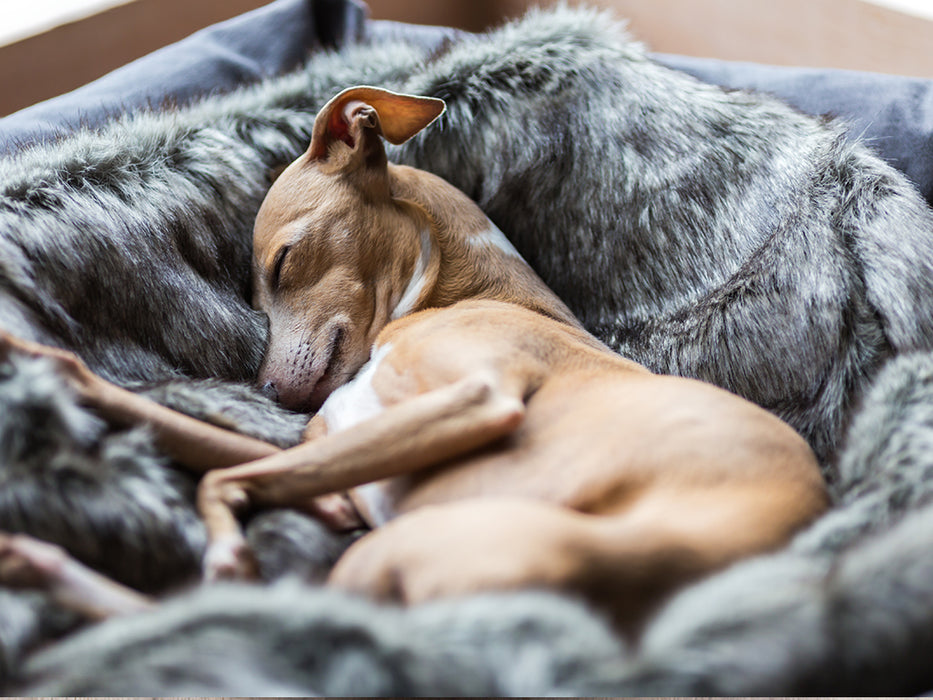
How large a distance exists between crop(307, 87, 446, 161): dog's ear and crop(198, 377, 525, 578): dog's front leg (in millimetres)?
760

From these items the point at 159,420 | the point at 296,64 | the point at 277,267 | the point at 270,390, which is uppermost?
the point at 296,64

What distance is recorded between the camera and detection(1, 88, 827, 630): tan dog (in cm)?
114

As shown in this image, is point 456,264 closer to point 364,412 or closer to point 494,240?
point 494,240

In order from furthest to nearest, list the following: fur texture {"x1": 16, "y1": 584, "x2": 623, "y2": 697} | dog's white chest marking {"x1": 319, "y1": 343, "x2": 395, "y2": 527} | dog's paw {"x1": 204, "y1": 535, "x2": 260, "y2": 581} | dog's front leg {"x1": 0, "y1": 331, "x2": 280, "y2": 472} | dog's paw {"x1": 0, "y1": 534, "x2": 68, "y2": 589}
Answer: dog's white chest marking {"x1": 319, "y1": 343, "x2": 395, "y2": 527}, dog's front leg {"x1": 0, "y1": 331, "x2": 280, "y2": 472}, dog's paw {"x1": 204, "y1": 535, "x2": 260, "y2": 581}, dog's paw {"x1": 0, "y1": 534, "x2": 68, "y2": 589}, fur texture {"x1": 16, "y1": 584, "x2": 623, "y2": 697}

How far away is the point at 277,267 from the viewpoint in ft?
6.12

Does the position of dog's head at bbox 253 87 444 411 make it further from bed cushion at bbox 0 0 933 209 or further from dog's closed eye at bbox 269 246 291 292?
bed cushion at bbox 0 0 933 209

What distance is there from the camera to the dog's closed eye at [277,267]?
185 centimetres

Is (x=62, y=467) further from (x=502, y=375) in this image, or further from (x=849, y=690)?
(x=849, y=690)

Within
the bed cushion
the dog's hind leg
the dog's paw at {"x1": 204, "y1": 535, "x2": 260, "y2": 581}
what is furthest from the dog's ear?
the dog's hind leg

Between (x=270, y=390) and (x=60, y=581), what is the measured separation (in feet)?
2.32

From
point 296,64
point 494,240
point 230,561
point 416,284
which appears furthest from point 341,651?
point 296,64

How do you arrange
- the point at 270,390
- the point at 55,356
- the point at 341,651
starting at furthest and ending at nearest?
1. the point at 270,390
2. the point at 55,356
3. the point at 341,651

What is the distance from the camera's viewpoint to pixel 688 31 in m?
3.44

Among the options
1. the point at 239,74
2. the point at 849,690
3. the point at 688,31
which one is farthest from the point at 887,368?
the point at 688,31
